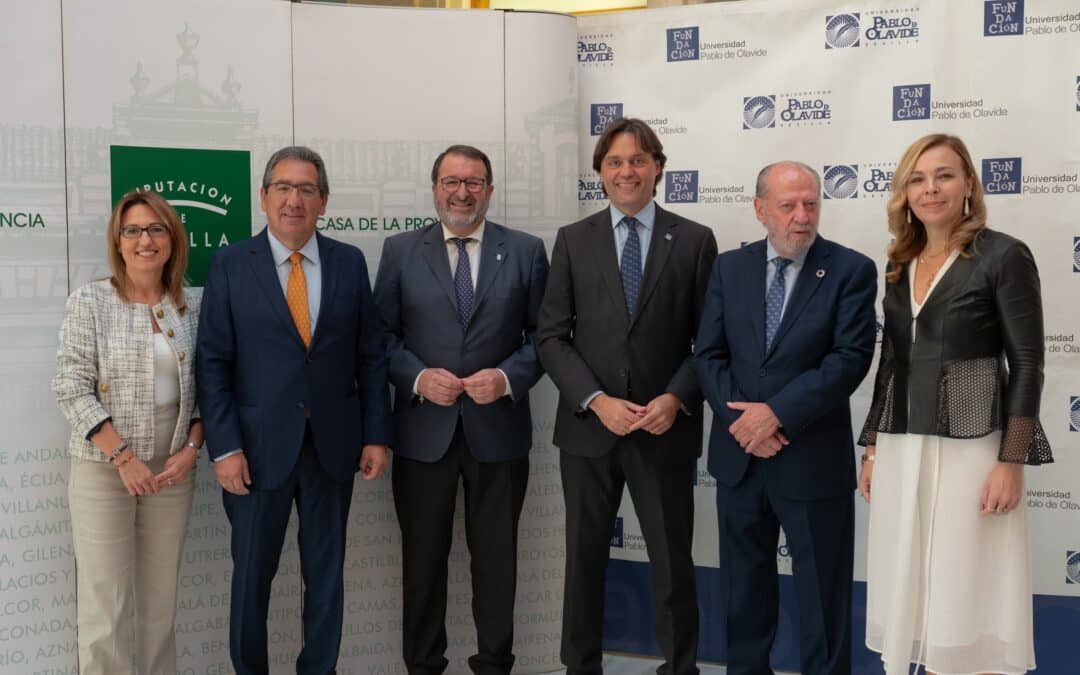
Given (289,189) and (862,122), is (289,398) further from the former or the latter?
(862,122)

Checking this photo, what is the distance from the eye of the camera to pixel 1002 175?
3.90 m

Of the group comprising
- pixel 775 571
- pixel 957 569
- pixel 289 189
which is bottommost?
pixel 775 571

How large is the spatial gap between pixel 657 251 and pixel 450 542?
1339 millimetres

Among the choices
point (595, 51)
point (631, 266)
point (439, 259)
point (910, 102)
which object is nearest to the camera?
point (631, 266)

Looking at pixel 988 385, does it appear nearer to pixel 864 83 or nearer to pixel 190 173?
pixel 864 83

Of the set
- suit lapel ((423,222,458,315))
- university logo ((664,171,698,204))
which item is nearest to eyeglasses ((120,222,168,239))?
suit lapel ((423,222,458,315))

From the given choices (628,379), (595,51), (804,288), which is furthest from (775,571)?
→ (595,51)

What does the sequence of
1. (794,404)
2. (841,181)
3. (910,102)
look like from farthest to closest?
(841,181), (910,102), (794,404)

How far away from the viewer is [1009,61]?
3.88 metres

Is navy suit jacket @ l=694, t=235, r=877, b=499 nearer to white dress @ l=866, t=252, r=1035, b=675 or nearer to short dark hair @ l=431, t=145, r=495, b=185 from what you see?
white dress @ l=866, t=252, r=1035, b=675

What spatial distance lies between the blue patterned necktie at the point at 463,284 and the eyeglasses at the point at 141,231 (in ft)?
→ 3.41

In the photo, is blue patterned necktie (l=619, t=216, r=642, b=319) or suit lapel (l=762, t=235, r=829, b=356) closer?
suit lapel (l=762, t=235, r=829, b=356)

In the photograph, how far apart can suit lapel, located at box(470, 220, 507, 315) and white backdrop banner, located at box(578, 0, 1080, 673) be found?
34.0 inches

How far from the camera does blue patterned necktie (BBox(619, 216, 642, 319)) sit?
11.8 ft
